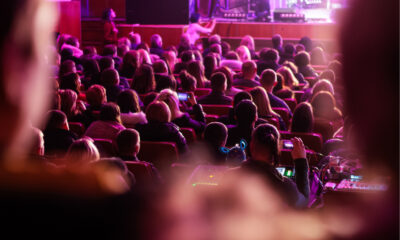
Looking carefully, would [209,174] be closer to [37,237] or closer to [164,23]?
[37,237]

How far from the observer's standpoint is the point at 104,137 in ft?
14.3

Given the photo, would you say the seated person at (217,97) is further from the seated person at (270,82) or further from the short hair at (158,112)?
the short hair at (158,112)

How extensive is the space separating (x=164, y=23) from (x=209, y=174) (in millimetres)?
12221

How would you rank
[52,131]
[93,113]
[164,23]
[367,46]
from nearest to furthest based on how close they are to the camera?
[367,46] < [52,131] < [93,113] < [164,23]

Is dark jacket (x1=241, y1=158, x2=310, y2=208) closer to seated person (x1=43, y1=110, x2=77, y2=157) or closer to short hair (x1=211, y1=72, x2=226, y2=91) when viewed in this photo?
seated person (x1=43, y1=110, x2=77, y2=157)

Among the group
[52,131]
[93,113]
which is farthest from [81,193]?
[93,113]

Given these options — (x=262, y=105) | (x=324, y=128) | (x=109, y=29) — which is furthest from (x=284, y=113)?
(x=109, y=29)

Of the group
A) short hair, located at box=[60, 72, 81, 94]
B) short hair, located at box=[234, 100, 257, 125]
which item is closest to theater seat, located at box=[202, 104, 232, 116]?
short hair, located at box=[234, 100, 257, 125]

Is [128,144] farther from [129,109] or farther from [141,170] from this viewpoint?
[129,109]

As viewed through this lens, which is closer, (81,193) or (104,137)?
(81,193)

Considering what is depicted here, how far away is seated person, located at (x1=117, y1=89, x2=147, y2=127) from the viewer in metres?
4.92

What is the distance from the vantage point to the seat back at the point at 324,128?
4991 mm

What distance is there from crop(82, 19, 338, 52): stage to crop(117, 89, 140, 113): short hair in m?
9.66

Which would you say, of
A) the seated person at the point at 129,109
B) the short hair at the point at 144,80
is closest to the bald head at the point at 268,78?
the short hair at the point at 144,80
